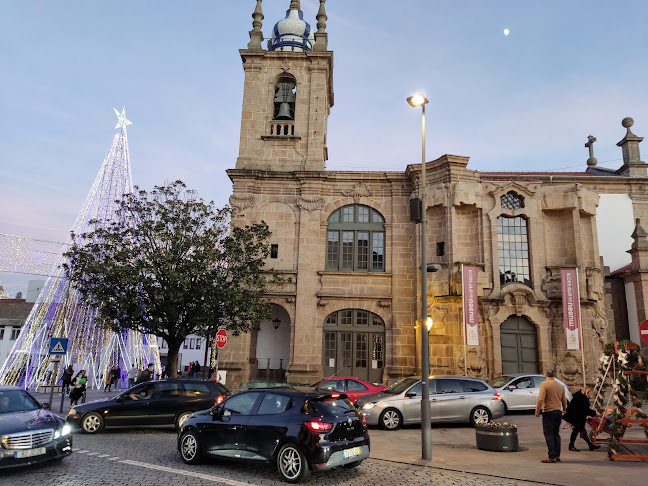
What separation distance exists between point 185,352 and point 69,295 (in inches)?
1464

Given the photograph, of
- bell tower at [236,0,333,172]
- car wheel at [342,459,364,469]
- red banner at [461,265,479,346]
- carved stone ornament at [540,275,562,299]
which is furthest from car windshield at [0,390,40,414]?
carved stone ornament at [540,275,562,299]

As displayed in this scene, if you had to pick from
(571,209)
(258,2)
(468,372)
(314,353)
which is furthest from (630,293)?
(258,2)

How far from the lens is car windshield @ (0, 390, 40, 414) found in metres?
9.03

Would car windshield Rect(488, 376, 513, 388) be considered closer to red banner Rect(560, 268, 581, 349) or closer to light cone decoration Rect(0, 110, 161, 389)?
red banner Rect(560, 268, 581, 349)

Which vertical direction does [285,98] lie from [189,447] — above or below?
above

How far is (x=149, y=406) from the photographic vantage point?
1272cm

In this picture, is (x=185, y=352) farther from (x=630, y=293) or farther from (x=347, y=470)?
(x=347, y=470)

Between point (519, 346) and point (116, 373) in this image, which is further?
point (116, 373)

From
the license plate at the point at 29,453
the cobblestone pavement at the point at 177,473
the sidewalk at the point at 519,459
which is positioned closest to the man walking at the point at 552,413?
the sidewalk at the point at 519,459

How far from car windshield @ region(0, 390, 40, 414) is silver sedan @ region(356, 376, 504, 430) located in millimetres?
8420

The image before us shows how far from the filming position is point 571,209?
78.3ft

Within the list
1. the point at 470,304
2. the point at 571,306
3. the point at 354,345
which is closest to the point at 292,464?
the point at 470,304

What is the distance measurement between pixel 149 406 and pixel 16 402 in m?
3.87

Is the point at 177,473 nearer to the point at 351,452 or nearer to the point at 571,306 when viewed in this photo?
the point at 351,452
